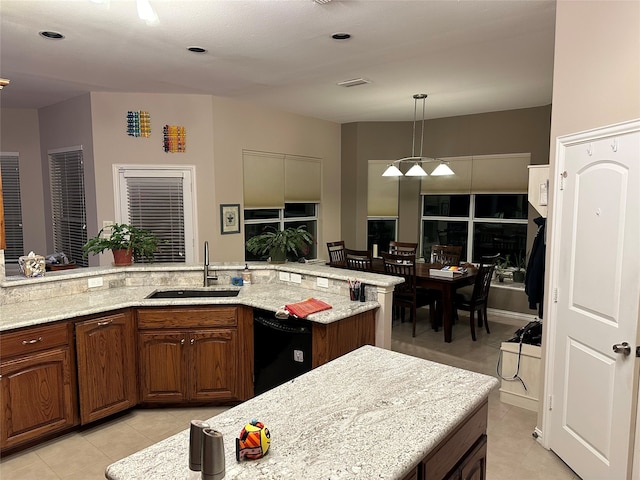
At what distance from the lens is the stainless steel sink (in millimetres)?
3556

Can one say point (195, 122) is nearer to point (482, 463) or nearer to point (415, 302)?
point (415, 302)

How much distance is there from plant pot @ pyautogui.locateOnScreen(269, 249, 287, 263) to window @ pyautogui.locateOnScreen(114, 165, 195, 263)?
1796 mm

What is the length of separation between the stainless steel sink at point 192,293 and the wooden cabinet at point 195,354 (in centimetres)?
27

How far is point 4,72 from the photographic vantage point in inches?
166

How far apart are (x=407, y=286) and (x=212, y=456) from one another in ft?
14.5

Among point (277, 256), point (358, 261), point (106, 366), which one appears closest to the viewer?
point (106, 366)

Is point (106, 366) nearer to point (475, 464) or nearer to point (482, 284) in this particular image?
point (475, 464)

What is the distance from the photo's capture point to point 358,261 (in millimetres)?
5484

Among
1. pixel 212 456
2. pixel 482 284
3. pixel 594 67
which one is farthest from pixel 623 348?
pixel 482 284

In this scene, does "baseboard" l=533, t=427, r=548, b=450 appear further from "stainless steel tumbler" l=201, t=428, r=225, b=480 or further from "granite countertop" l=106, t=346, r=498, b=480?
"stainless steel tumbler" l=201, t=428, r=225, b=480

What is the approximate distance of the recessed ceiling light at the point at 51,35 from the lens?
320 centimetres

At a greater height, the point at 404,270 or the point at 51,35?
the point at 51,35

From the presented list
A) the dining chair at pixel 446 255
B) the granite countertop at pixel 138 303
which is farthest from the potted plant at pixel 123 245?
the dining chair at pixel 446 255

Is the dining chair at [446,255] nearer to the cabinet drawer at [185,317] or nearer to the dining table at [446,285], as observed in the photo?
the dining table at [446,285]
